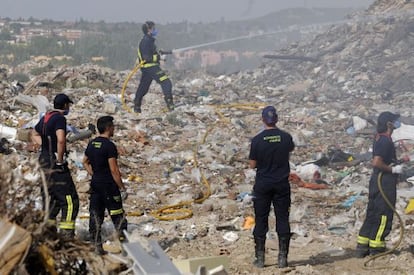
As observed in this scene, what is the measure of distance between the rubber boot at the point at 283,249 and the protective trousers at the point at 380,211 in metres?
0.93

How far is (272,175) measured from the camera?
6207 millimetres

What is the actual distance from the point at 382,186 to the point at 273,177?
3.86ft

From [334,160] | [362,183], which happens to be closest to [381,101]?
[334,160]

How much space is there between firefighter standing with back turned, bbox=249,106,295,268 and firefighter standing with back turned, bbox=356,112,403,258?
93 cm

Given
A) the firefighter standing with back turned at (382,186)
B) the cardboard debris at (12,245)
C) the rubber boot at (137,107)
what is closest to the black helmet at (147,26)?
the rubber boot at (137,107)

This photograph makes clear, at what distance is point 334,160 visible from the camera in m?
10.7

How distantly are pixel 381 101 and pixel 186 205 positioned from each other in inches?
367

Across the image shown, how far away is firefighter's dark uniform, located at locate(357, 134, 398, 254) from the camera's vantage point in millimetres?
6617

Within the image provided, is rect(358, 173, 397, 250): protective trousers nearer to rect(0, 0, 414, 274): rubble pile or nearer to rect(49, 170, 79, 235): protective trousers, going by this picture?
rect(0, 0, 414, 274): rubble pile

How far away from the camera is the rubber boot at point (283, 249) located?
20.7 feet

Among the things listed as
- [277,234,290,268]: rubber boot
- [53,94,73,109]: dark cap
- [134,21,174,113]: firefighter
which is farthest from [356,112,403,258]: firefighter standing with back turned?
[134,21,174,113]: firefighter

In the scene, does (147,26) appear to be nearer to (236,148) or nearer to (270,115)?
(236,148)

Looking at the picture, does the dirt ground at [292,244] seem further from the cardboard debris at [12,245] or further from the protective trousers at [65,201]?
the cardboard debris at [12,245]

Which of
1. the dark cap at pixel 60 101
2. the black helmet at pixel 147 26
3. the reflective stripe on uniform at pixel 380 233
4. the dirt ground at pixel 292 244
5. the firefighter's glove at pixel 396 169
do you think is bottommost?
the dirt ground at pixel 292 244
